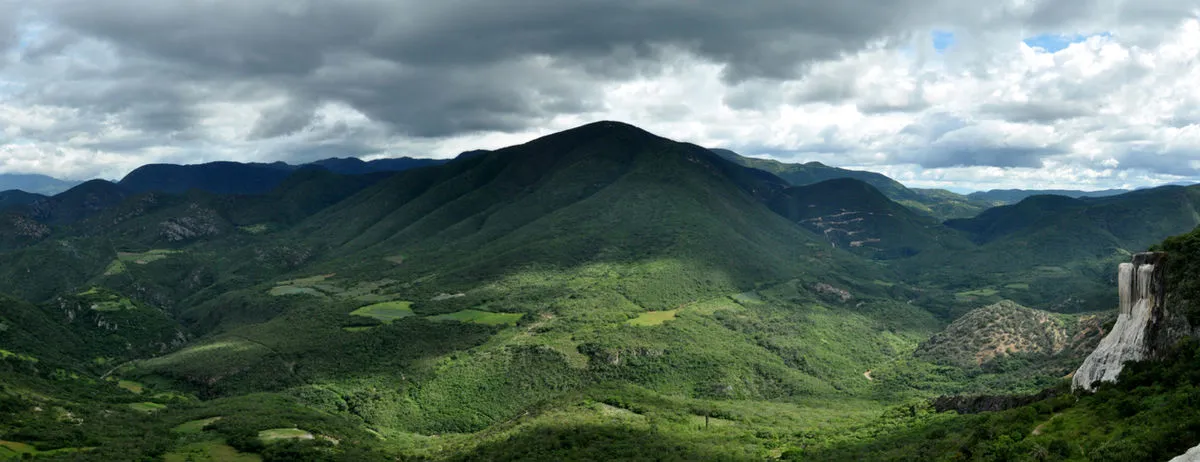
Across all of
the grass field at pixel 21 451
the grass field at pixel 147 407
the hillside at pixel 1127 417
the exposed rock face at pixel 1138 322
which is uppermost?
the exposed rock face at pixel 1138 322

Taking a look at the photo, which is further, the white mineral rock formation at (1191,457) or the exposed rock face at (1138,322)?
the exposed rock face at (1138,322)

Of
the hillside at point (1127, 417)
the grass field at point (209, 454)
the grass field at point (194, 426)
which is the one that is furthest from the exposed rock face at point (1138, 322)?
the grass field at point (194, 426)

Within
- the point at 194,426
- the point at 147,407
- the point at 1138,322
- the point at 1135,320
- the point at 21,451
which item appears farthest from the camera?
the point at 147,407

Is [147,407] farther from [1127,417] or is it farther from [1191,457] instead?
[1191,457]

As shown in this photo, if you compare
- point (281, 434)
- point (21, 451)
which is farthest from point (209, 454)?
point (21, 451)

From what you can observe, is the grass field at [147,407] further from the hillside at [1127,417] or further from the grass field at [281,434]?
the hillside at [1127,417]
